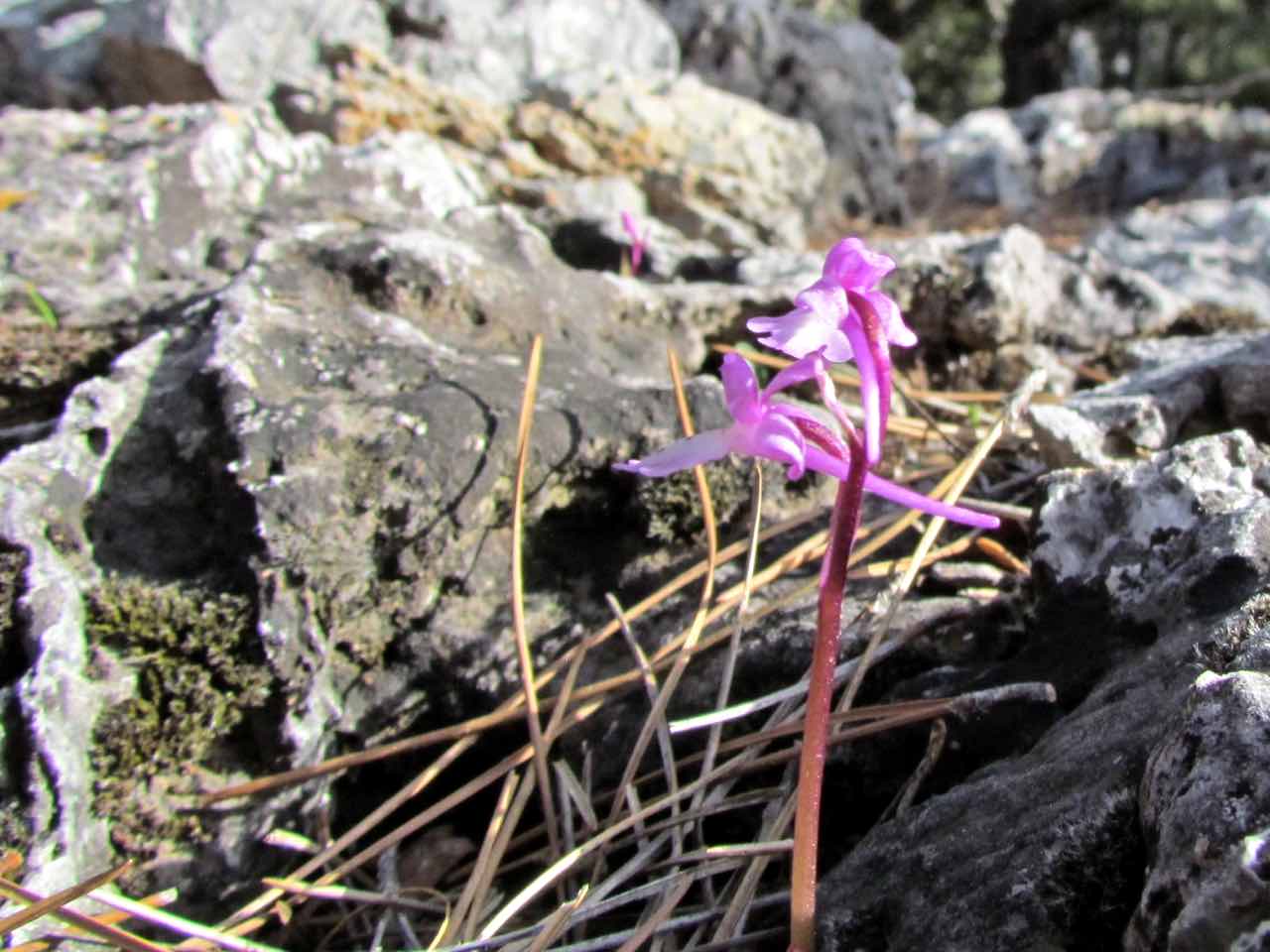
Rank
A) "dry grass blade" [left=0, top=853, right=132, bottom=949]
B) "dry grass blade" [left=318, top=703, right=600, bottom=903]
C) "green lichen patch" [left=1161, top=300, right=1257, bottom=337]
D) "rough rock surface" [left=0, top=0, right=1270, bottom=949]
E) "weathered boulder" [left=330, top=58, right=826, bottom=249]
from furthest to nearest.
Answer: "weathered boulder" [left=330, top=58, right=826, bottom=249], "green lichen patch" [left=1161, top=300, right=1257, bottom=337], "dry grass blade" [left=318, top=703, right=600, bottom=903], "dry grass blade" [left=0, top=853, right=132, bottom=949], "rough rock surface" [left=0, top=0, right=1270, bottom=949]

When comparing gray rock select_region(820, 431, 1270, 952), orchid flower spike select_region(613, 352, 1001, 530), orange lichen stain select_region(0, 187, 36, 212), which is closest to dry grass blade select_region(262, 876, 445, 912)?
gray rock select_region(820, 431, 1270, 952)

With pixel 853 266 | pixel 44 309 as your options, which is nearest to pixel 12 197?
pixel 44 309

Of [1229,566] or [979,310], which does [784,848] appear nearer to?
[1229,566]

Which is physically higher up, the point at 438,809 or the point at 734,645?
the point at 734,645

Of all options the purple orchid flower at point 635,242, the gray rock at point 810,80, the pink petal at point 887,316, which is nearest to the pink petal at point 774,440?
the pink petal at point 887,316

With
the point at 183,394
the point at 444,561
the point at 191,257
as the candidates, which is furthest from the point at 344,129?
the point at 444,561

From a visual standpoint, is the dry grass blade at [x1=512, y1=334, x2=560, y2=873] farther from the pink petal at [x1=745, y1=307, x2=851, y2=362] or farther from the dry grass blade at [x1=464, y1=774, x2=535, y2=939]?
the pink petal at [x1=745, y1=307, x2=851, y2=362]

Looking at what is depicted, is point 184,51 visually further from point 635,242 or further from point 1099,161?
point 1099,161
